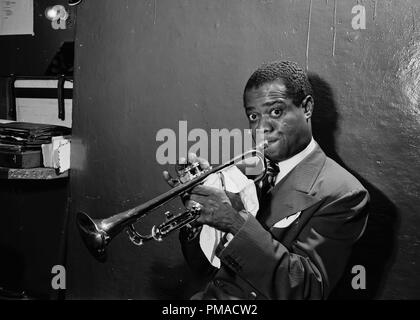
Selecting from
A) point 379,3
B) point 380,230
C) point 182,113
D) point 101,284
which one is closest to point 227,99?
point 182,113

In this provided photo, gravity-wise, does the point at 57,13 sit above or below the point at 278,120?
above

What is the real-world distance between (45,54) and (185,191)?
2650 mm

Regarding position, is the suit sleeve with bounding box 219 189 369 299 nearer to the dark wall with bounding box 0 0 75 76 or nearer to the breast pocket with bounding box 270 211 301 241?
the breast pocket with bounding box 270 211 301 241

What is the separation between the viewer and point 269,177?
243 centimetres

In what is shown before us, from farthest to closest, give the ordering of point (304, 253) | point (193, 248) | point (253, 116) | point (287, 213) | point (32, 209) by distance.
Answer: point (32, 209)
point (193, 248)
point (253, 116)
point (287, 213)
point (304, 253)

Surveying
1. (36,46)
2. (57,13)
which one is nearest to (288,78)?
(57,13)

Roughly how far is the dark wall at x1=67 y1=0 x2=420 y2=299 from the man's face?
0.35 meters

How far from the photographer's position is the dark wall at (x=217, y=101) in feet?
7.86

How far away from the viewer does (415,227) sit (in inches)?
94.0

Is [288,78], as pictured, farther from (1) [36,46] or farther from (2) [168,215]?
(1) [36,46]

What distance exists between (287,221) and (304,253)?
0.23 metres

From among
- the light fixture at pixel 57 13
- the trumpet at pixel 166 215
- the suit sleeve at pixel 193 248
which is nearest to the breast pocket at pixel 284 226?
the trumpet at pixel 166 215

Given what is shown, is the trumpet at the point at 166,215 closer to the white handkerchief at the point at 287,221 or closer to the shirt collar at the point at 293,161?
the shirt collar at the point at 293,161

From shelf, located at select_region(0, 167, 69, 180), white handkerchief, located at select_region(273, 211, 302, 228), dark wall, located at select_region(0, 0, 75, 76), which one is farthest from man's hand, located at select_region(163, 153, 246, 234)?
dark wall, located at select_region(0, 0, 75, 76)
